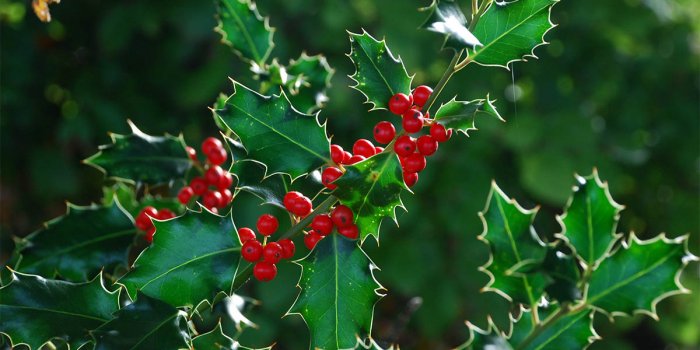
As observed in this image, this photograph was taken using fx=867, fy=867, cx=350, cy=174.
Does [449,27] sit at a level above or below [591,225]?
above

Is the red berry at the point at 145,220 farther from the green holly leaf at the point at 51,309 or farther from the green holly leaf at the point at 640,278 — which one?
the green holly leaf at the point at 640,278

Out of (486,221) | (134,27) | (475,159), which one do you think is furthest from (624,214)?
(486,221)

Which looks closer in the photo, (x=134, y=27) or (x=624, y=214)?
(x=134, y=27)

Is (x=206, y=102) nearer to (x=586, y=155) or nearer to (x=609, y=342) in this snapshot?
(x=586, y=155)

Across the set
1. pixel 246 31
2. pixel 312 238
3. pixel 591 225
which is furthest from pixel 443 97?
pixel 312 238

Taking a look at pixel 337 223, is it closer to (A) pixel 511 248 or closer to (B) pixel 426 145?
(B) pixel 426 145
